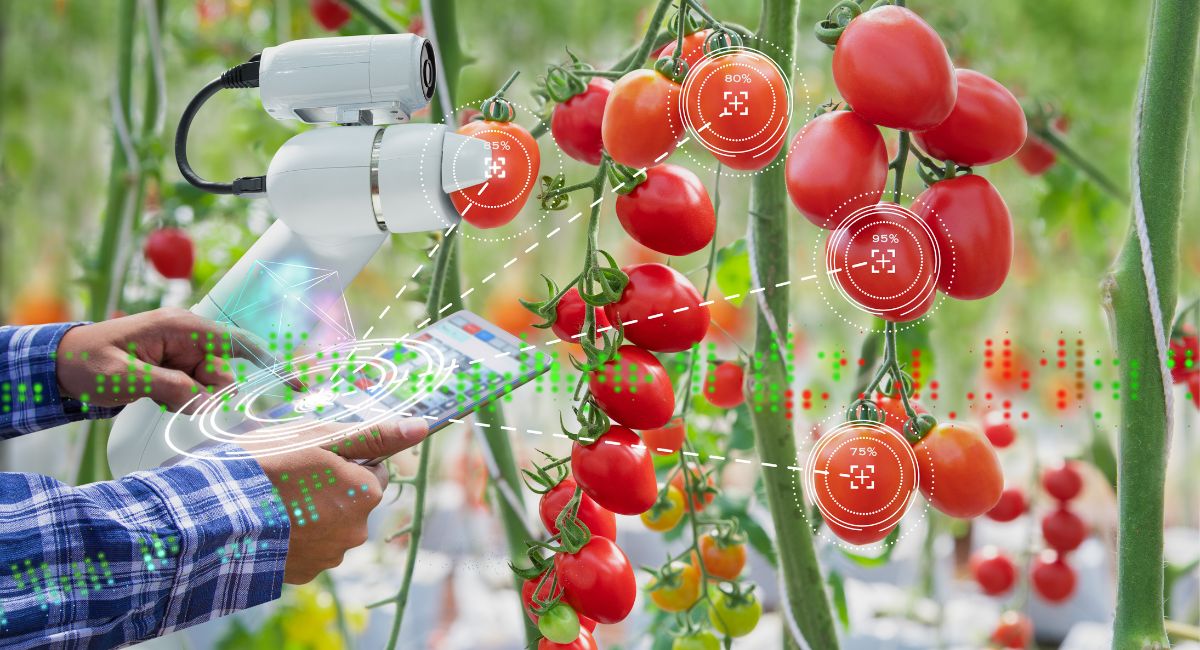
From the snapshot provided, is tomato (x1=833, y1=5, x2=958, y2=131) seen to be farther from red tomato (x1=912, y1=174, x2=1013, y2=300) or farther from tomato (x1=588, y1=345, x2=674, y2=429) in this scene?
tomato (x1=588, y1=345, x2=674, y2=429)

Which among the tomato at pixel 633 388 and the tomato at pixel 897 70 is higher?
the tomato at pixel 897 70

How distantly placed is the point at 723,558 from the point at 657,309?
253mm

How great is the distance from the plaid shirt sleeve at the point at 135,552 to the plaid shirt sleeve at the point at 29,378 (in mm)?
172

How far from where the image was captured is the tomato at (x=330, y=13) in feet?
2.80

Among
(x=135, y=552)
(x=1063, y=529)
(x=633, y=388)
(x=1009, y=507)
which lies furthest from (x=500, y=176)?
(x=1063, y=529)

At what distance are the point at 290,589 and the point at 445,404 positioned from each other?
2.59ft

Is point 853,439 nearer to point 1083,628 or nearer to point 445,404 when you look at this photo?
point 445,404

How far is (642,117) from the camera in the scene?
450 millimetres

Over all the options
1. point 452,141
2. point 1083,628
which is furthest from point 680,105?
point 1083,628

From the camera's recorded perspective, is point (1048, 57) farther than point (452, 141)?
Yes

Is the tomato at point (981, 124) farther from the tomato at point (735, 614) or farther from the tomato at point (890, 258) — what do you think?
the tomato at point (735, 614)

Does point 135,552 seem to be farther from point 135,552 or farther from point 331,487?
point 331,487

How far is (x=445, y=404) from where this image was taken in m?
0.53

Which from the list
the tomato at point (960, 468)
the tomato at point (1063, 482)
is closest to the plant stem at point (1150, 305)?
the tomato at point (960, 468)
